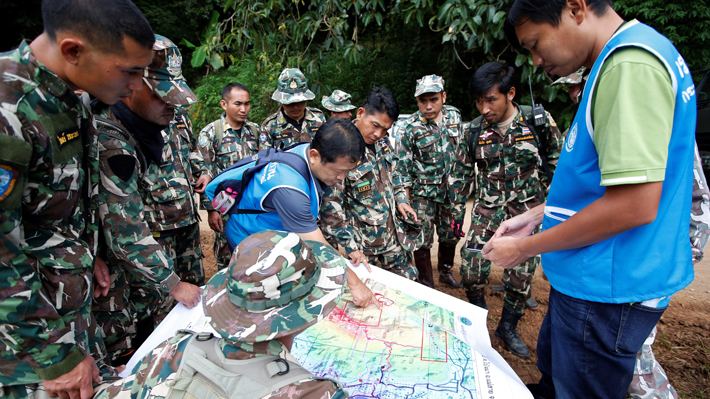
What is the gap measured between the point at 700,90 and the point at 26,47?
7.33 metres

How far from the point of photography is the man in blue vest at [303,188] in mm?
1758

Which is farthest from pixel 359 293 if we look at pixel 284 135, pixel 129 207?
pixel 284 135

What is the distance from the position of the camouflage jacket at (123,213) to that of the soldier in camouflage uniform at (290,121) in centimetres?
244

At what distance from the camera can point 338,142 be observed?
1846 mm

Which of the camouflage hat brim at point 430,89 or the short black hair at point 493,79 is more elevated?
the short black hair at point 493,79

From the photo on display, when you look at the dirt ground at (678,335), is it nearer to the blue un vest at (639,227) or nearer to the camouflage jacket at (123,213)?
the blue un vest at (639,227)

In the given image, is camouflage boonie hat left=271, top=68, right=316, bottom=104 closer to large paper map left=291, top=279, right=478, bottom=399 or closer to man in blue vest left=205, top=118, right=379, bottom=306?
man in blue vest left=205, top=118, right=379, bottom=306

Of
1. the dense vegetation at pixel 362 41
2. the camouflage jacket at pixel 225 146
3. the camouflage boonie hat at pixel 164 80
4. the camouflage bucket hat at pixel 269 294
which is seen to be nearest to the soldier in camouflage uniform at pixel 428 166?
the dense vegetation at pixel 362 41

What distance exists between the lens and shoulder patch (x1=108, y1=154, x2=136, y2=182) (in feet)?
5.07

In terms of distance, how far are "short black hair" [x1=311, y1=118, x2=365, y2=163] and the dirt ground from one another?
5.87ft

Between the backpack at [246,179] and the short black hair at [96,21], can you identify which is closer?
the short black hair at [96,21]

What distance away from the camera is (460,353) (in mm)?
1559

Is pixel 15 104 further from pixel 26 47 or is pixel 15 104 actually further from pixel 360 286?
pixel 360 286

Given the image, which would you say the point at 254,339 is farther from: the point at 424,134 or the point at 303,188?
the point at 424,134
